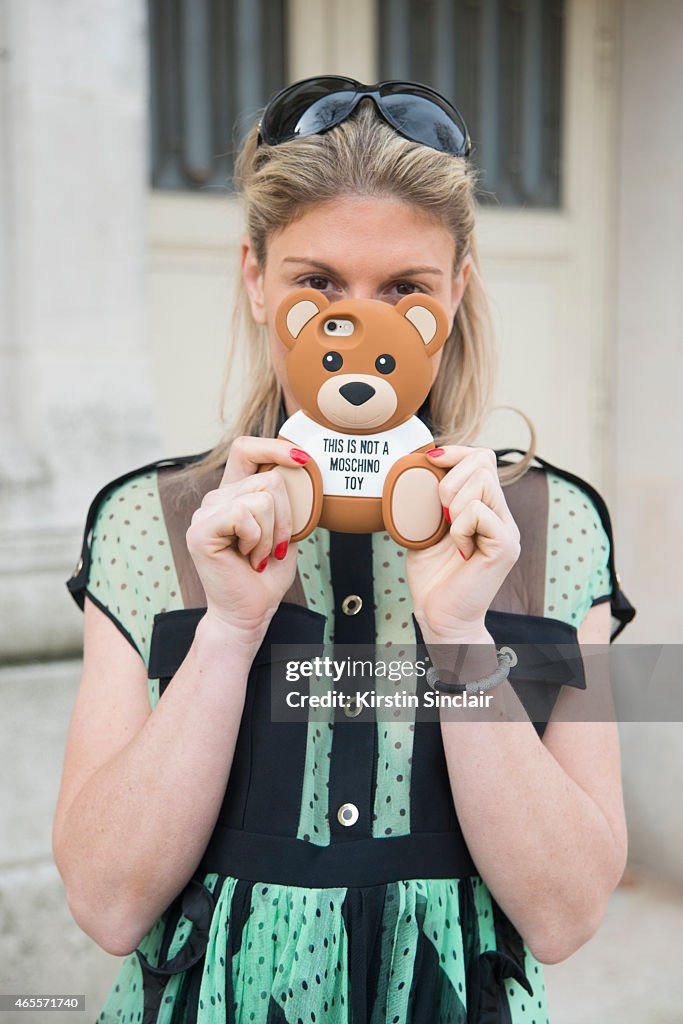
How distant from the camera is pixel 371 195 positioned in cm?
149

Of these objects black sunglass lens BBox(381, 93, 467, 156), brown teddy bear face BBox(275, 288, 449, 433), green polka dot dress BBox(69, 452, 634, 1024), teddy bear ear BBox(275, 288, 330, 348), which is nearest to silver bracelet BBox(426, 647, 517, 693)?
green polka dot dress BBox(69, 452, 634, 1024)

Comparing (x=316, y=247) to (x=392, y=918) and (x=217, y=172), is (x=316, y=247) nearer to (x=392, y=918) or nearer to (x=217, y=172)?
(x=392, y=918)

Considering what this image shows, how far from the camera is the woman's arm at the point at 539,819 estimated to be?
138cm

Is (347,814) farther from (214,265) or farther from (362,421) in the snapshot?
(214,265)

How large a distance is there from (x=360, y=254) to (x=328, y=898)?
817 mm

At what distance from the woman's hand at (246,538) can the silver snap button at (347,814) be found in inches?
10.4

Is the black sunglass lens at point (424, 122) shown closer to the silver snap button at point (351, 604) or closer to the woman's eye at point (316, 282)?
the woman's eye at point (316, 282)

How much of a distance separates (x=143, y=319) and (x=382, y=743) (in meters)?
1.85

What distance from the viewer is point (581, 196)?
4098 mm

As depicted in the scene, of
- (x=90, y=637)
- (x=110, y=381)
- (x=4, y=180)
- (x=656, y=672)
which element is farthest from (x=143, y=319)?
(x=656, y=672)

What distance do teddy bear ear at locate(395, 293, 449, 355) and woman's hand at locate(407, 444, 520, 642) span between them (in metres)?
0.15

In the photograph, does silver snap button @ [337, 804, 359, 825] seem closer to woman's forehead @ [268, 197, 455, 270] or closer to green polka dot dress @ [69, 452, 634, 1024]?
green polka dot dress @ [69, 452, 634, 1024]

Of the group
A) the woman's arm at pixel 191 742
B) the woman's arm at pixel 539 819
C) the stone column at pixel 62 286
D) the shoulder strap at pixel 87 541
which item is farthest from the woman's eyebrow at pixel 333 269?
the stone column at pixel 62 286

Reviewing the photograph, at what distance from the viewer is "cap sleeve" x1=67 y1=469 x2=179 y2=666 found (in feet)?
5.06
